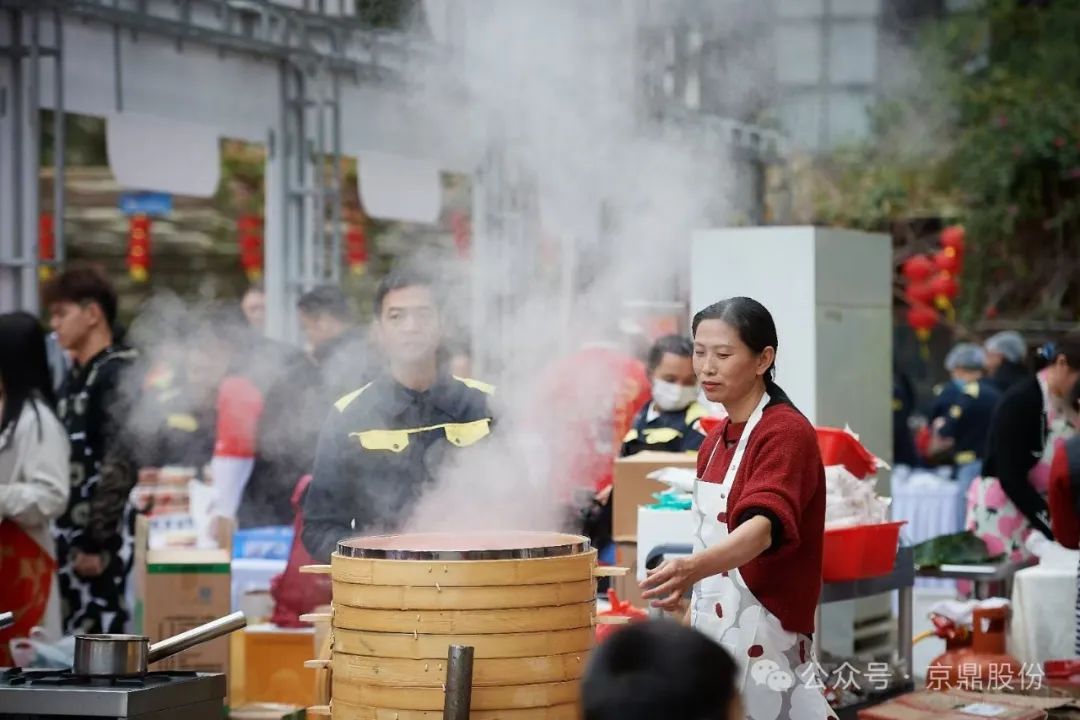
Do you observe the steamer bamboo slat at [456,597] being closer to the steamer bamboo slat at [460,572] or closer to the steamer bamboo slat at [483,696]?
the steamer bamboo slat at [460,572]

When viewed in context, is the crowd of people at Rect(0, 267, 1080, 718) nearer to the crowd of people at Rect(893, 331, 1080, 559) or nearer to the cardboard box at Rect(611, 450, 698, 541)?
the crowd of people at Rect(893, 331, 1080, 559)

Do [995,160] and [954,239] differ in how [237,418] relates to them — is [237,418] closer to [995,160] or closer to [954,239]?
[954,239]

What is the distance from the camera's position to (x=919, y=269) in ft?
48.4

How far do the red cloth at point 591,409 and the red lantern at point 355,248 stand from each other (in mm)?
4840

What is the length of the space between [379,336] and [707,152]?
5.40m

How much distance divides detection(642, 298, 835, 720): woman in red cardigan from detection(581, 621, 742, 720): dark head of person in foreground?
4.27 ft

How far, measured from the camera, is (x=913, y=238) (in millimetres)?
16516

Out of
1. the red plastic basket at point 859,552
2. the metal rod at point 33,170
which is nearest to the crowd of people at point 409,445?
Answer: the metal rod at point 33,170

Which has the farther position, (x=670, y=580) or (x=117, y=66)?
(x=117, y=66)

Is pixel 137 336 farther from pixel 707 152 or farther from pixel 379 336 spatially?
pixel 379 336

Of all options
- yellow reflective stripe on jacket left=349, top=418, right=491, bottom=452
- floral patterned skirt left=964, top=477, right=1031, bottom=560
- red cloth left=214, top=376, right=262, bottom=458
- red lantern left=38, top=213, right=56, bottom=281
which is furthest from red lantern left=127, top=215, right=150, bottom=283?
yellow reflective stripe on jacket left=349, top=418, right=491, bottom=452

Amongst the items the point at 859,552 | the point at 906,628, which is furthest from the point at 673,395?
the point at 859,552

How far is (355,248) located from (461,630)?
855 cm

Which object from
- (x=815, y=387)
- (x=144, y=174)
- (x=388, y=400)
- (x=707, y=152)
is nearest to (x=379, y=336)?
(x=388, y=400)
